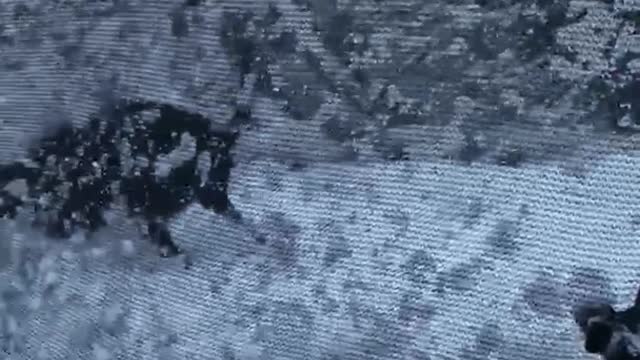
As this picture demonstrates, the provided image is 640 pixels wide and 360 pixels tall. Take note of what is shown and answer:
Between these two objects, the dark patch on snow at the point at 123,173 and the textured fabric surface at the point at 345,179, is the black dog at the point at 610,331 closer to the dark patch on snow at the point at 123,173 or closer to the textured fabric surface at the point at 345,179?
the textured fabric surface at the point at 345,179

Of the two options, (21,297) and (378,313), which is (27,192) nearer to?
(21,297)

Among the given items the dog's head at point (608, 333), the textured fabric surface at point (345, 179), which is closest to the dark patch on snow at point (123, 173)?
the textured fabric surface at point (345, 179)

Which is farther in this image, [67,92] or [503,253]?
[67,92]

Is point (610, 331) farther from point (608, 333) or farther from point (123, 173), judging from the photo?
point (123, 173)

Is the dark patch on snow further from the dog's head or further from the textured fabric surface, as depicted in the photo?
the dog's head

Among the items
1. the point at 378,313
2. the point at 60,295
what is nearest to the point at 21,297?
the point at 60,295

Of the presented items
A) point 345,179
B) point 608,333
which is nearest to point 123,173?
point 345,179

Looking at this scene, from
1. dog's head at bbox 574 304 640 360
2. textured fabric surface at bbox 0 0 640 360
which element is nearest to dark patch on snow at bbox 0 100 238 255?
textured fabric surface at bbox 0 0 640 360
